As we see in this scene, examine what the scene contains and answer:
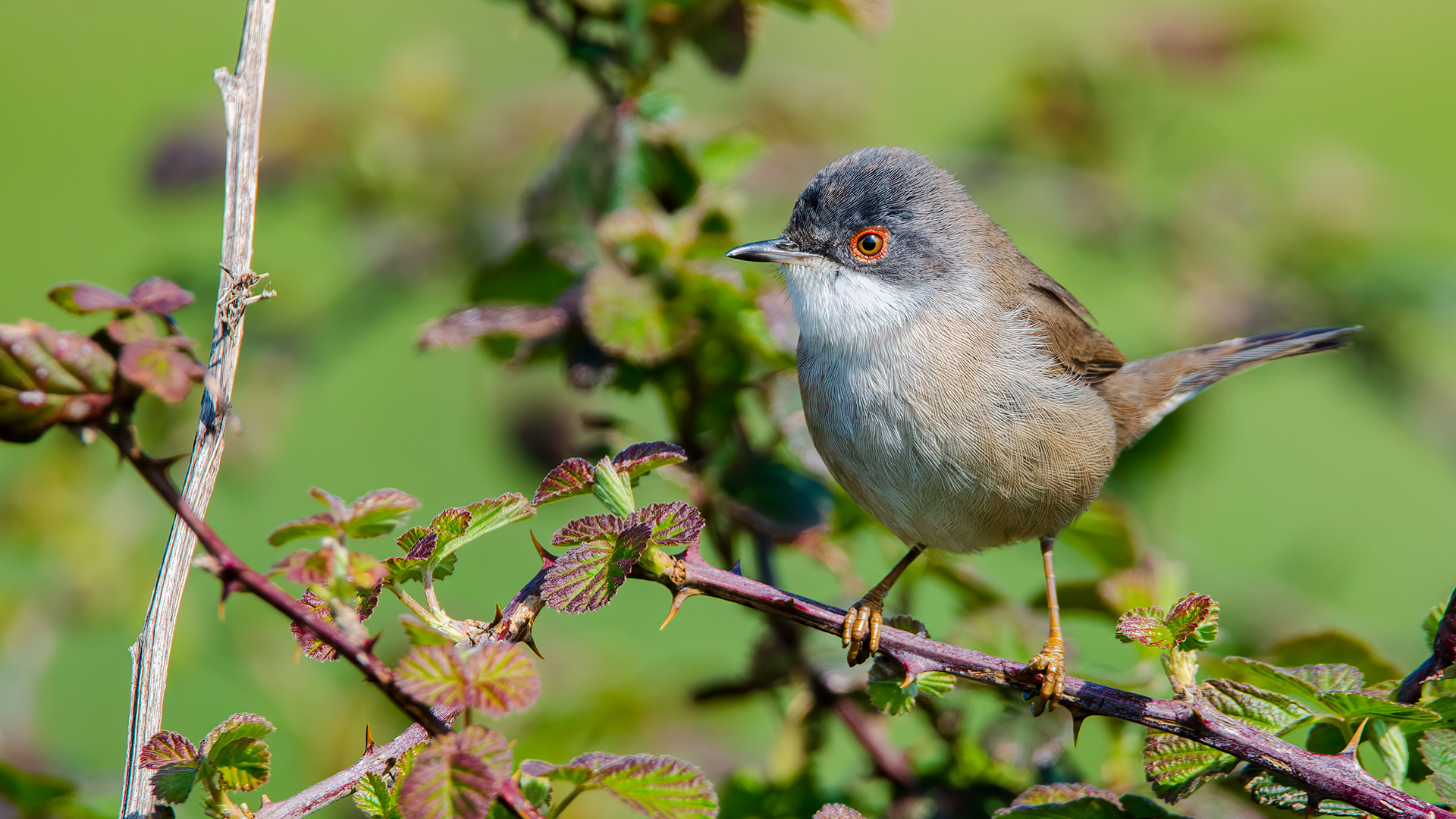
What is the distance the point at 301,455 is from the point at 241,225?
6.26 meters

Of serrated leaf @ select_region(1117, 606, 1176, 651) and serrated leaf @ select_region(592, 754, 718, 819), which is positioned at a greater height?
serrated leaf @ select_region(1117, 606, 1176, 651)

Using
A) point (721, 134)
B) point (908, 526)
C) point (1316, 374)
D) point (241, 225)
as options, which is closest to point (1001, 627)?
point (908, 526)

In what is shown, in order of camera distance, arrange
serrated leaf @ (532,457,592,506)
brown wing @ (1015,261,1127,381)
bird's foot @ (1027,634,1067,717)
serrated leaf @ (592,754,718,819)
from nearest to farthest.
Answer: serrated leaf @ (592,754,718,819) < serrated leaf @ (532,457,592,506) < bird's foot @ (1027,634,1067,717) < brown wing @ (1015,261,1127,381)

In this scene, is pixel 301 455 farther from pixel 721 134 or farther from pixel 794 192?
pixel 721 134

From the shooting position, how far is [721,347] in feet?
8.77

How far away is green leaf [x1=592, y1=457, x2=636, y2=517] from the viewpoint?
1627 millimetres

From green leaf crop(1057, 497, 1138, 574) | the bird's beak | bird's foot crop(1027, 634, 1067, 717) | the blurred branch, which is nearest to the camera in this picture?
the blurred branch

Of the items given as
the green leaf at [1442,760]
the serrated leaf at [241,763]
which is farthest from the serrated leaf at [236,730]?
the green leaf at [1442,760]

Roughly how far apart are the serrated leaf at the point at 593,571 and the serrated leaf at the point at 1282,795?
100cm

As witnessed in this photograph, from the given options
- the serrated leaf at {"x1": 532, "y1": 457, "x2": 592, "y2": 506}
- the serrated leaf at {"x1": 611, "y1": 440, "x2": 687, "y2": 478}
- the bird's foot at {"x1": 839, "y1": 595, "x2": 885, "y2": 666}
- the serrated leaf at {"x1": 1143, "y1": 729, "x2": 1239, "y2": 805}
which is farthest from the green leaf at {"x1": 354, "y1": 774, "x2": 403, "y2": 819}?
the serrated leaf at {"x1": 1143, "y1": 729, "x2": 1239, "y2": 805}

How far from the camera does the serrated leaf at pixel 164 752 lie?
137cm

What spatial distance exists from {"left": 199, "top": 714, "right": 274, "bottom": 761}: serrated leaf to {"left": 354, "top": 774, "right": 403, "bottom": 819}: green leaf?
14cm

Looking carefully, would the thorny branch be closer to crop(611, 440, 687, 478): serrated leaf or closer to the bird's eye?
crop(611, 440, 687, 478): serrated leaf

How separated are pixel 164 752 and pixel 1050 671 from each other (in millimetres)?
1389
